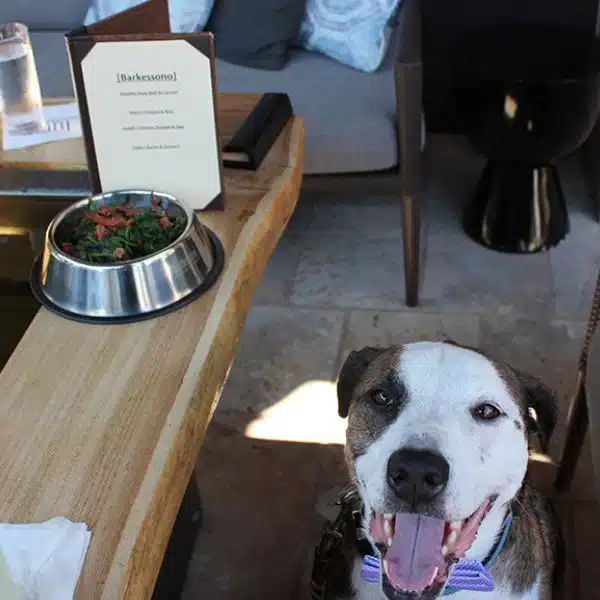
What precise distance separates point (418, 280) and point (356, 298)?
0.19 meters

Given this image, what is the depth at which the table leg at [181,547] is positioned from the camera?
159cm

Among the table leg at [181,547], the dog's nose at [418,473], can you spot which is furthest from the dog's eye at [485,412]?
the table leg at [181,547]

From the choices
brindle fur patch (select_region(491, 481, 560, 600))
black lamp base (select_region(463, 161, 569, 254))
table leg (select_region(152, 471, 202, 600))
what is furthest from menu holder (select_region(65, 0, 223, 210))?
black lamp base (select_region(463, 161, 569, 254))

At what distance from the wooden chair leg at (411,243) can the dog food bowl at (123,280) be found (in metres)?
1.04

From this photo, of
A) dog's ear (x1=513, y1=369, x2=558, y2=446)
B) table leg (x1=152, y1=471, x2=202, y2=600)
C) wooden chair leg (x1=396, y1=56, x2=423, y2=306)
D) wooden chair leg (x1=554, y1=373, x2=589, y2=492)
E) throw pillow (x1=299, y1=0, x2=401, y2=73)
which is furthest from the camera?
throw pillow (x1=299, y1=0, x2=401, y2=73)

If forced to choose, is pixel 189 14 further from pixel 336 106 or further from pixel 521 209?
pixel 521 209

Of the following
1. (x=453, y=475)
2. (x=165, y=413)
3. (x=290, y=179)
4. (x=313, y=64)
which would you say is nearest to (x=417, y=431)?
(x=453, y=475)

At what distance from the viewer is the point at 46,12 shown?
2.93 m

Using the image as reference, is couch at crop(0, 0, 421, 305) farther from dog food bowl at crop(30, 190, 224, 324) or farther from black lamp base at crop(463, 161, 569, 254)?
dog food bowl at crop(30, 190, 224, 324)

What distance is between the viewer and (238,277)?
54.0 inches

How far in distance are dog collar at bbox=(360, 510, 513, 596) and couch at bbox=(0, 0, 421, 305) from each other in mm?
1165

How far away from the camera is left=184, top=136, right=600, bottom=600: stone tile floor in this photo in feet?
5.96

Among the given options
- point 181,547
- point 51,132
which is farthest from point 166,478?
point 51,132

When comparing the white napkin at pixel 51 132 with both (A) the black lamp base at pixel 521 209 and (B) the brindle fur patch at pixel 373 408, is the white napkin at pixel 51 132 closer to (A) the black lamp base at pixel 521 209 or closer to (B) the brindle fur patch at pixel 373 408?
(B) the brindle fur patch at pixel 373 408
